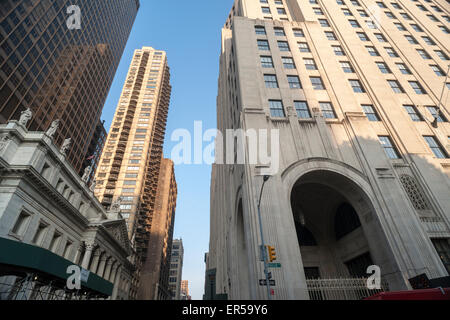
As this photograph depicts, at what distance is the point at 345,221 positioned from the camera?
25.9 meters

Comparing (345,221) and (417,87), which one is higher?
(417,87)

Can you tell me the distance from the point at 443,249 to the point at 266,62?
85.8 feet

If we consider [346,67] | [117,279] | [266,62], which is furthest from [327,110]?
[117,279]

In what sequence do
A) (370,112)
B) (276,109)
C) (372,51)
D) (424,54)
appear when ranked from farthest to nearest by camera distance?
(424,54) → (372,51) → (370,112) → (276,109)

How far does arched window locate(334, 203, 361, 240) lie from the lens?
2459cm

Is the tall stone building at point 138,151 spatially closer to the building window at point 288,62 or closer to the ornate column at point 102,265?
the ornate column at point 102,265

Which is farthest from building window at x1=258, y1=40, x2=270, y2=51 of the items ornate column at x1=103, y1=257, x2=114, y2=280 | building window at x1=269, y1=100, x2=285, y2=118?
ornate column at x1=103, y1=257, x2=114, y2=280

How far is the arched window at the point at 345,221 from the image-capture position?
24594 mm

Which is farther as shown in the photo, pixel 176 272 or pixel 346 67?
pixel 176 272

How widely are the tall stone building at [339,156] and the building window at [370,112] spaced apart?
0.16 meters

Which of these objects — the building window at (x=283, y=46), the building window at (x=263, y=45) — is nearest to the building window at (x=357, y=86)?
the building window at (x=283, y=46)

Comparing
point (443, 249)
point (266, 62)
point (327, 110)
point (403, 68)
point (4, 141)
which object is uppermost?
point (403, 68)

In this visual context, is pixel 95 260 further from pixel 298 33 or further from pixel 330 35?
pixel 330 35

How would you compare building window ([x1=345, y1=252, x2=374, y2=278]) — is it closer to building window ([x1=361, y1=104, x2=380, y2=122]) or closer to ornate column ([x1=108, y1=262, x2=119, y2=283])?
building window ([x1=361, y1=104, x2=380, y2=122])
